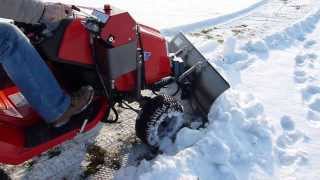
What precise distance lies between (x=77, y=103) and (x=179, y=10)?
425cm

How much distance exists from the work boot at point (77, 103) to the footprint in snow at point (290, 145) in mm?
1377

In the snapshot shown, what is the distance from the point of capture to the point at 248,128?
3441 millimetres

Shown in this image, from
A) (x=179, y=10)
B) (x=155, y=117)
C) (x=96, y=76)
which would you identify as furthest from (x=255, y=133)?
(x=179, y=10)

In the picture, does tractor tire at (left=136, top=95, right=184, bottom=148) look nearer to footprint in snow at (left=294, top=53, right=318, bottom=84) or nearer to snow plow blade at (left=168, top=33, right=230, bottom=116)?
snow plow blade at (left=168, top=33, right=230, bottom=116)

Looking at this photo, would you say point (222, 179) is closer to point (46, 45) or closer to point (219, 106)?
point (219, 106)

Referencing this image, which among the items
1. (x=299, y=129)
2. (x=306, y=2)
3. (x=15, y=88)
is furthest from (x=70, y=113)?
(x=306, y=2)

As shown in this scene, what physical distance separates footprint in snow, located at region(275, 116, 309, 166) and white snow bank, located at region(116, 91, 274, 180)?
0.09m

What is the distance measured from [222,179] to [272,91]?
1.66 meters

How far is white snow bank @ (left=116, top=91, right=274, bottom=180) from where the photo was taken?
298 centimetres

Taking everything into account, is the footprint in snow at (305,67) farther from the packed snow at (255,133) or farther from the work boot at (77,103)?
the work boot at (77,103)

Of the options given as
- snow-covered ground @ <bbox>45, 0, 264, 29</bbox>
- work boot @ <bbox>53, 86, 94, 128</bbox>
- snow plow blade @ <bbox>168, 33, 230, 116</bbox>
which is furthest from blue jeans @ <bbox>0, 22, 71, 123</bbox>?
snow-covered ground @ <bbox>45, 0, 264, 29</bbox>

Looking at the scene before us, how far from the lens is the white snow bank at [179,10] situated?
636cm

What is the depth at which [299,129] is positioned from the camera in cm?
367

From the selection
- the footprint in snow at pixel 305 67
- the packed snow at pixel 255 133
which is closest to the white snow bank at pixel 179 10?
the packed snow at pixel 255 133
